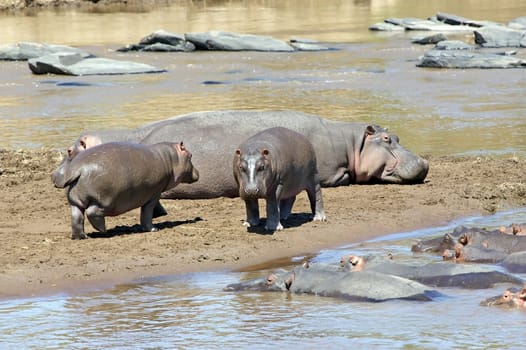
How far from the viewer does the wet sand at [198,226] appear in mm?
8844

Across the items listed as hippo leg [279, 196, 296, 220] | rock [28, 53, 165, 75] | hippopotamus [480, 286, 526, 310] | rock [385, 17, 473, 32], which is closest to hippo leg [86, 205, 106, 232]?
hippo leg [279, 196, 296, 220]

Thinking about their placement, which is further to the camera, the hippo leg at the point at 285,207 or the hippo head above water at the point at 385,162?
the hippo head above water at the point at 385,162

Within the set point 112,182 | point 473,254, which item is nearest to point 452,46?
point 473,254

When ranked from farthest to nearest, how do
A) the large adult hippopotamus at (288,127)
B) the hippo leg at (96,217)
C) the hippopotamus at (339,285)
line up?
the large adult hippopotamus at (288,127)
the hippo leg at (96,217)
the hippopotamus at (339,285)

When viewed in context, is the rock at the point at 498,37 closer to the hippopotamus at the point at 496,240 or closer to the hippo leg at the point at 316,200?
the hippo leg at the point at 316,200

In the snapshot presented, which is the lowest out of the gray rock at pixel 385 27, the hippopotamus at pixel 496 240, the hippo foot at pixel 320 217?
the gray rock at pixel 385 27

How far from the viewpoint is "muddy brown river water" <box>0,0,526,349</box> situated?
710 cm

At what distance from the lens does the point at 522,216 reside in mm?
10930

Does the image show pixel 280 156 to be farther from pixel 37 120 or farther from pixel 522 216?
pixel 37 120

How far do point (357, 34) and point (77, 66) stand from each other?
11989 millimetres

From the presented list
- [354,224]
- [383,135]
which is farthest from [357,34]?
[354,224]

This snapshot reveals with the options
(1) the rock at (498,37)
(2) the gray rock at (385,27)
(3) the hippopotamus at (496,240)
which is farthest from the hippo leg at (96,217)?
(2) the gray rock at (385,27)

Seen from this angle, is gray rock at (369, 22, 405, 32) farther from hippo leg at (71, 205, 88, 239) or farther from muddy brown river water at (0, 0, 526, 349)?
hippo leg at (71, 205, 88, 239)

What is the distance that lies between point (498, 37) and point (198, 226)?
19845 millimetres
